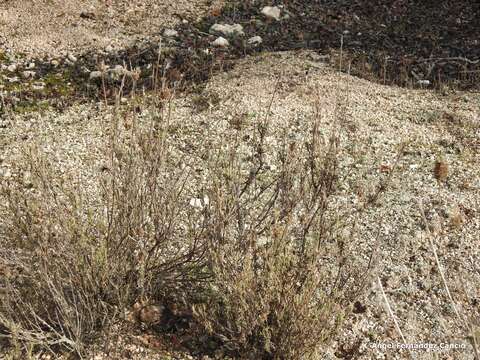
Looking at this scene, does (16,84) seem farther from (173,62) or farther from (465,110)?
(465,110)

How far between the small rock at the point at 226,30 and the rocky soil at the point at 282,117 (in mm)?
22

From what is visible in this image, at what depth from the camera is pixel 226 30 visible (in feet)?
24.6

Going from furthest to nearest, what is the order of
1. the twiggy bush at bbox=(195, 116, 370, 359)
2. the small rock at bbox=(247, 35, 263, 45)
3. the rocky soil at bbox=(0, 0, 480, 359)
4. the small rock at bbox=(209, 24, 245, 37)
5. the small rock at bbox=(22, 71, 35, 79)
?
the small rock at bbox=(209, 24, 245, 37) < the small rock at bbox=(247, 35, 263, 45) < the small rock at bbox=(22, 71, 35, 79) < the rocky soil at bbox=(0, 0, 480, 359) < the twiggy bush at bbox=(195, 116, 370, 359)

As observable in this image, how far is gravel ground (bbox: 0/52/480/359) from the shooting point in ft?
10.7

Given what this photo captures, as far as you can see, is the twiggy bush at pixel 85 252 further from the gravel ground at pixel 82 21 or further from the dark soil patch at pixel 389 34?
the gravel ground at pixel 82 21

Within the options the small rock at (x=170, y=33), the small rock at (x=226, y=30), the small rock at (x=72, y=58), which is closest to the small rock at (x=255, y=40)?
the small rock at (x=226, y=30)

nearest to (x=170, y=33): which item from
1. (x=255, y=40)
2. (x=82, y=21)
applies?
(x=255, y=40)

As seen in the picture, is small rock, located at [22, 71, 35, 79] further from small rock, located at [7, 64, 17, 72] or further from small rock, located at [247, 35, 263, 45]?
small rock, located at [247, 35, 263, 45]

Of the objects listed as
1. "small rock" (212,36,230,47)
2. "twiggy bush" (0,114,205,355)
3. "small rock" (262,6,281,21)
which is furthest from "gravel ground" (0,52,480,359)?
"small rock" (262,6,281,21)

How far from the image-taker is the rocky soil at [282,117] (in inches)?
128

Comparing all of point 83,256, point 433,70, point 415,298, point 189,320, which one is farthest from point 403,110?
point 83,256

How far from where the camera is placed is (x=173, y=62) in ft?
21.2

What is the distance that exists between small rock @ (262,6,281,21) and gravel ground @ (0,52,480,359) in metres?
1.62

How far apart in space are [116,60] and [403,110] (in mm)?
3384
